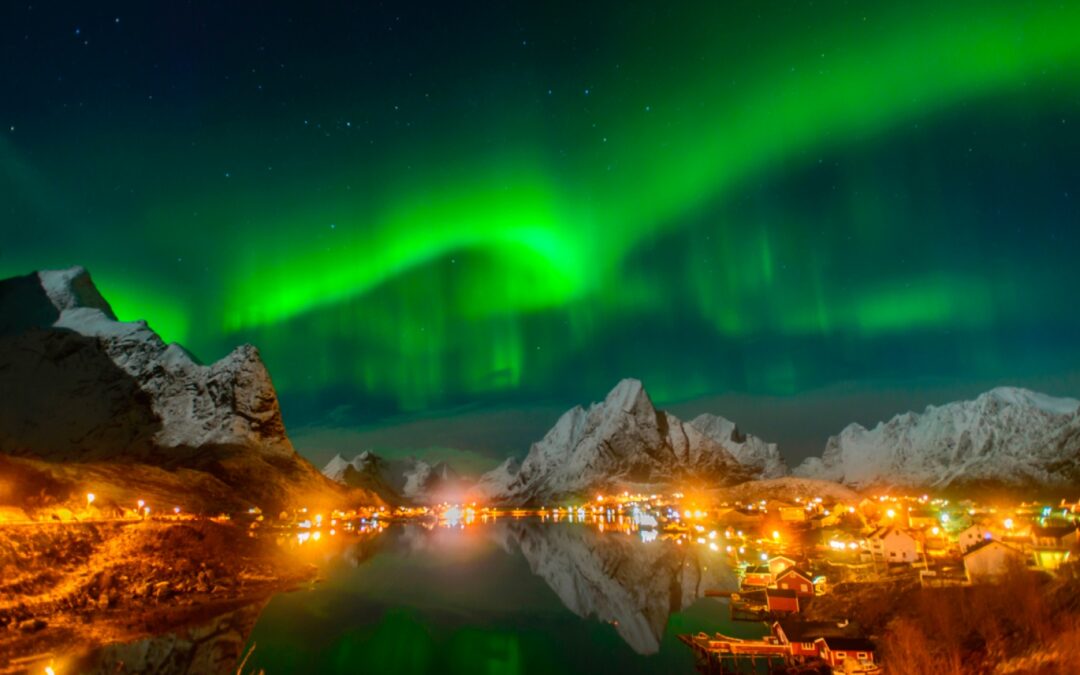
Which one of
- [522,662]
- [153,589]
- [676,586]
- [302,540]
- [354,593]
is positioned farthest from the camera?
[302,540]

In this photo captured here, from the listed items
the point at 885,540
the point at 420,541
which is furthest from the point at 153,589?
the point at 420,541

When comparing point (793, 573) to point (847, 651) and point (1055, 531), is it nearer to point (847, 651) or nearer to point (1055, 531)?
point (1055, 531)

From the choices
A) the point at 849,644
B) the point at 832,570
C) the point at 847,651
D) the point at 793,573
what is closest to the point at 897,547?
the point at 832,570

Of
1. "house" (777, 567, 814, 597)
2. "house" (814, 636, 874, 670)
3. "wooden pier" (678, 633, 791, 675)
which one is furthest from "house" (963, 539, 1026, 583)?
"wooden pier" (678, 633, 791, 675)

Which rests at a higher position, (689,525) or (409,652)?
(409,652)

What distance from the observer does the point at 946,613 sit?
41.5 m

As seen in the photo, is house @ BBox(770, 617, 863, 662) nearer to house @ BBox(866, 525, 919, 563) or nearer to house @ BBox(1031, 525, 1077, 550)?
house @ BBox(1031, 525, 1077, 550)

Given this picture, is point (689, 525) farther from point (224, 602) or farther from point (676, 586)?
point (224, 602)

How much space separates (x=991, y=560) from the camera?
171 ft

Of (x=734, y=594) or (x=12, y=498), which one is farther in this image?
(x=12, y=498)

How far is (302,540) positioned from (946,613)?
11530 cm

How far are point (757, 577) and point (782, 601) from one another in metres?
9.28

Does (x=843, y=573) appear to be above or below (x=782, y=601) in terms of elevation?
below

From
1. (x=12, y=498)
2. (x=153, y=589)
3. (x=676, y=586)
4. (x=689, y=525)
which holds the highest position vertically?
(x=12, y=498)
